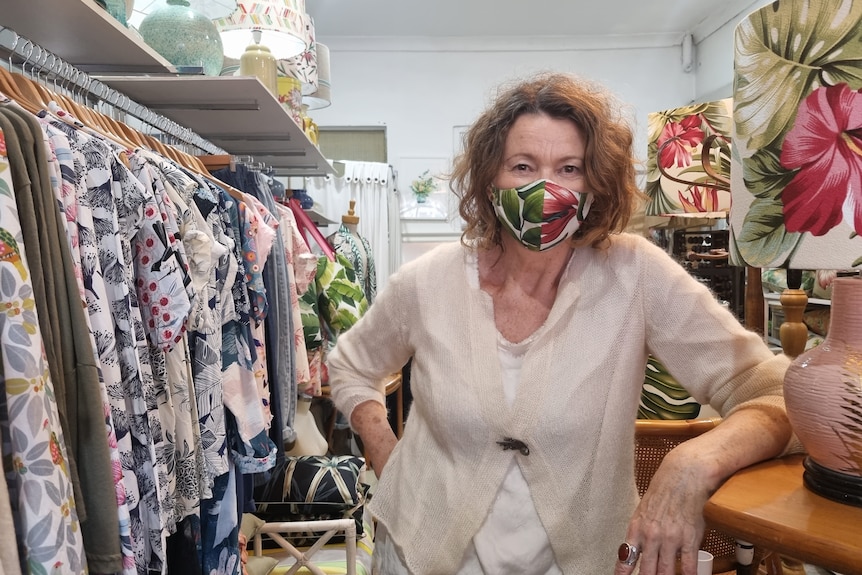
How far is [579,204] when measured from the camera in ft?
Result: 3.64

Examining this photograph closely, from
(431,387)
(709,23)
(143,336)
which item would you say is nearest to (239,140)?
(143,336)

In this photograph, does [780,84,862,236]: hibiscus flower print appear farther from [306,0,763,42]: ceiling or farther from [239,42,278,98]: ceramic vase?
[306,0,763,42]: ceiling

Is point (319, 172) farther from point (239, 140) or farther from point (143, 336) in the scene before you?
point (143, 336)

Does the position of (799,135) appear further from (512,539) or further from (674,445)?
(674,445)

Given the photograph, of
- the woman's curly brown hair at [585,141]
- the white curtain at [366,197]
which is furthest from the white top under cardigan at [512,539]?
the white curtain at [366,197]

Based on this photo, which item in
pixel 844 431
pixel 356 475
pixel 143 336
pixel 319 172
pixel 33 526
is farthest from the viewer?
pixel 319 172

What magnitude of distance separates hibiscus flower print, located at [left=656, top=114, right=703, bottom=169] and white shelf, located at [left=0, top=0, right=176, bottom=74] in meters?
1.40

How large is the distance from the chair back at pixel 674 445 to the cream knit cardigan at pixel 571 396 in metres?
0.55

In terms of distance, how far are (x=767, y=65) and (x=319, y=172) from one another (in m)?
3.03

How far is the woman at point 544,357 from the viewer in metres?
1.02

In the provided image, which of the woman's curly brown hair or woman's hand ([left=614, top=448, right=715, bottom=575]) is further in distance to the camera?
the woman's curly brown hair

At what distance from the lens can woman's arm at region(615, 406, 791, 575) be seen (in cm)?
77

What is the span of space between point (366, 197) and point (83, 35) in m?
3.19

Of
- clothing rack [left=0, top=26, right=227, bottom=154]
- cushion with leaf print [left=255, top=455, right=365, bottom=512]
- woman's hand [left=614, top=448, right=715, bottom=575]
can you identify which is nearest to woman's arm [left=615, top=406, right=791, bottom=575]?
woman's hand [left=614, top=448, right=715, bottom=575]
